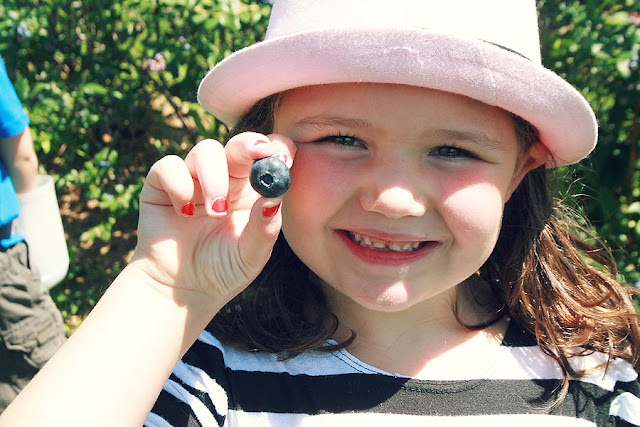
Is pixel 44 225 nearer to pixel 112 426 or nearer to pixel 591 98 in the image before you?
pixel 112 426

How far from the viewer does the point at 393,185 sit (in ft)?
4.31

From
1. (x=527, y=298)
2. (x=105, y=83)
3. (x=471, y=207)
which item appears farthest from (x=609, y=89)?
(x=105, y=83)

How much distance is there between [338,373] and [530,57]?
33.3 inches

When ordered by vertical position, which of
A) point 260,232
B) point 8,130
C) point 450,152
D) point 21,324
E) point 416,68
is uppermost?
point 416,68

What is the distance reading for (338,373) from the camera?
1.57 meters

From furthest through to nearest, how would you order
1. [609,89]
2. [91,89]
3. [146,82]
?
[146,82]
[91,89]
[609,89]

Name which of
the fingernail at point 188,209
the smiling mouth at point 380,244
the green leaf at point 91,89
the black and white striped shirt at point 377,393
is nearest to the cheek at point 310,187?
the smiling mouth at point 380,244

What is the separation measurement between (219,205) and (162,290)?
25 cm

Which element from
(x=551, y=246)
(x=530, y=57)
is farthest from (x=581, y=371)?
(x=530, y=57)

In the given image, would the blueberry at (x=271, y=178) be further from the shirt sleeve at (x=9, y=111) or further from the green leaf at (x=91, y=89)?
the green leaf at (x=91, y=89)

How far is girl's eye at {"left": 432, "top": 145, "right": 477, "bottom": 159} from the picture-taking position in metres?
1.35

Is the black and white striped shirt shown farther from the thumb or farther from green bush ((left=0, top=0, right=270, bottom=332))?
green bush ((left=0, top=0, right=270, bottom=332))

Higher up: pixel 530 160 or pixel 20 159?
pixel 530 160

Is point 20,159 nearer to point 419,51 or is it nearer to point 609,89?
point 419,51
